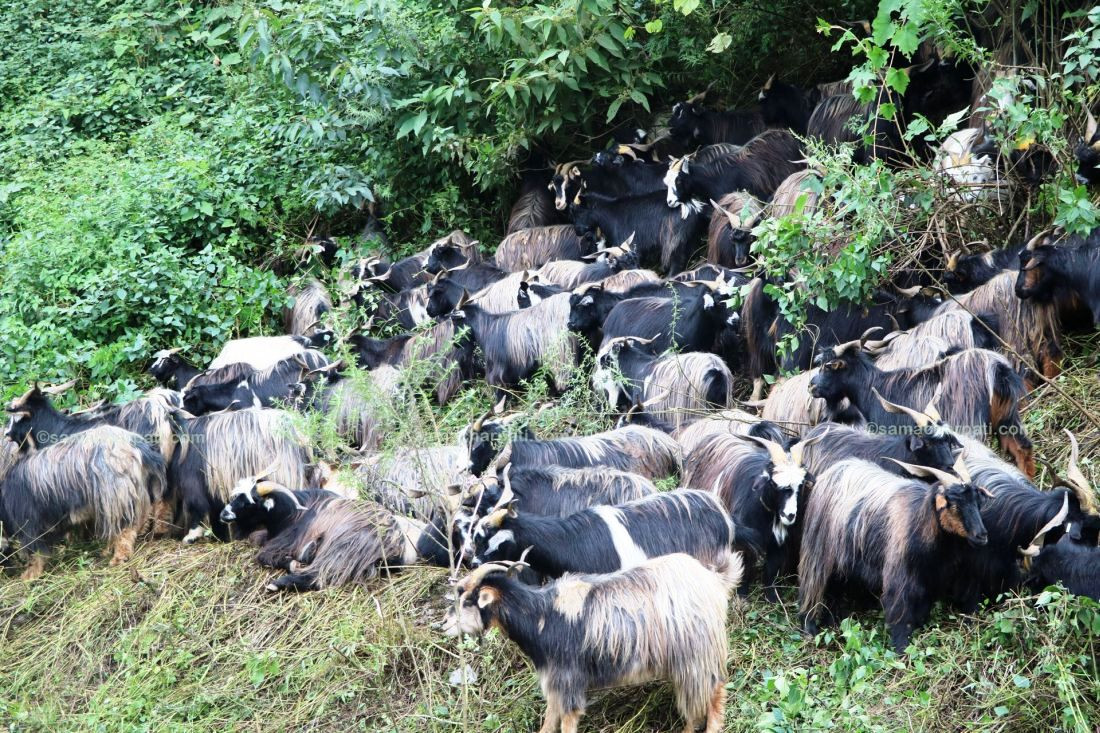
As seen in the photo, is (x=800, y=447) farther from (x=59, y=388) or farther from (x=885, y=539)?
(x=59, y=388)

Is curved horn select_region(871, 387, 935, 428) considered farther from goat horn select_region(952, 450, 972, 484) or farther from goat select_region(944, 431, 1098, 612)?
goat select_region(944, 431, 1098, 612)

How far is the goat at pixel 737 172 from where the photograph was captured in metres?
9.05

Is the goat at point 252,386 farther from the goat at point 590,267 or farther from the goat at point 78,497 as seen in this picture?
the goat at point 590,267

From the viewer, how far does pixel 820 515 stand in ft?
17.6

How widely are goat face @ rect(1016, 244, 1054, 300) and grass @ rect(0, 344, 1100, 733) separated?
47 centimetres

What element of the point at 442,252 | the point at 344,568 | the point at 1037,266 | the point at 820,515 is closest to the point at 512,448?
the point at 344,568

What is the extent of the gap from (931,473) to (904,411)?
2.29 feet

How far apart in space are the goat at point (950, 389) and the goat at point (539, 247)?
11.5ft

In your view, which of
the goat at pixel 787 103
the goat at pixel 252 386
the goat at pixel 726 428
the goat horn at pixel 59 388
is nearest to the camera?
the goat at pixel 726 428

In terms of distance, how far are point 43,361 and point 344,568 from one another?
351 centimetres

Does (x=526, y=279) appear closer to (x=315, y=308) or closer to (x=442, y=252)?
(x=442, y=252)

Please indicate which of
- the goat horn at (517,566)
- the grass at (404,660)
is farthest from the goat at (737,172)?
the goat horn at (517,566)

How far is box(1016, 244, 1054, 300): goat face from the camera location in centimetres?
645

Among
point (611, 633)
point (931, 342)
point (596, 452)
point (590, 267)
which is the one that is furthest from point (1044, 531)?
point (590, 267)
